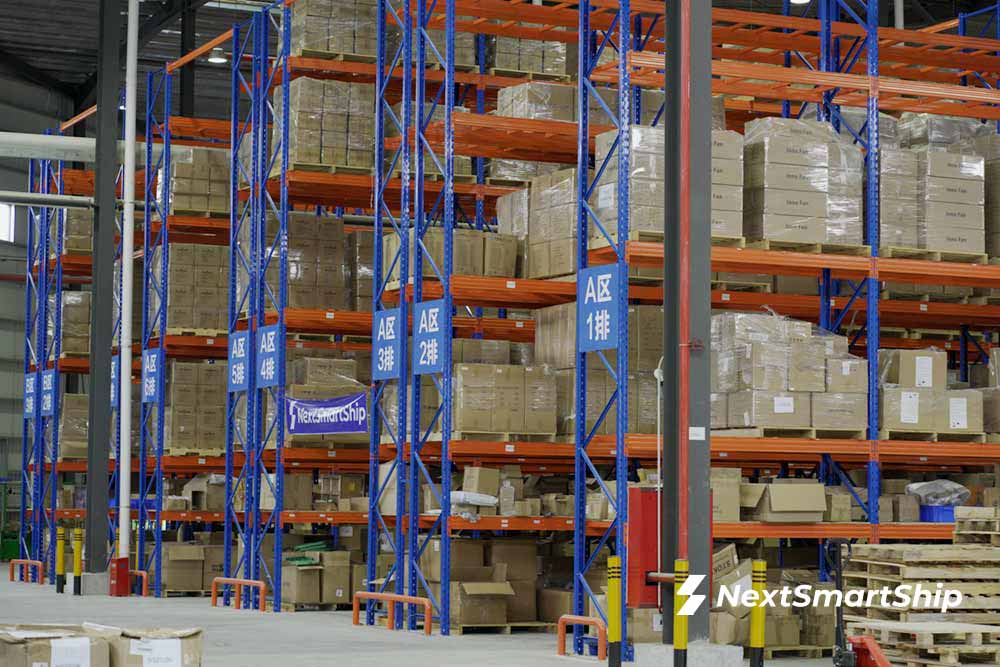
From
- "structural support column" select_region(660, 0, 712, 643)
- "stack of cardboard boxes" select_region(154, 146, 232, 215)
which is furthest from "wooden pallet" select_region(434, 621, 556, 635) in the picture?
"stack of cardboard boxes" select_region(154, 146, 232, 215)

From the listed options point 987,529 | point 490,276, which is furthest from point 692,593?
point 490,276

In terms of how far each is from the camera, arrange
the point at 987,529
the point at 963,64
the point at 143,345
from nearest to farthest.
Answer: the point at 987,529 → the point at 963,64 → the point at 143,345

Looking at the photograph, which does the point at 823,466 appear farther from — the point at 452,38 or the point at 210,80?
the point at 210,80

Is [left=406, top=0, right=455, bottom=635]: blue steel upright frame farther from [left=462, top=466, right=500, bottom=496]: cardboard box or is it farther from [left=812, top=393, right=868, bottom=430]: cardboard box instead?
[left=812, top=393, right=868, bottom=430]: cardboard box

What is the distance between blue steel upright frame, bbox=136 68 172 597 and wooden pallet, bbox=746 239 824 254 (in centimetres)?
976

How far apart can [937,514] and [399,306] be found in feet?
18.7

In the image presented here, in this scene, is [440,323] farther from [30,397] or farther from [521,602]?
[30,397]

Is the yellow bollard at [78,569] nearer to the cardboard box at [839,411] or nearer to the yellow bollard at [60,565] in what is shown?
the yellow bollard at [60,565]

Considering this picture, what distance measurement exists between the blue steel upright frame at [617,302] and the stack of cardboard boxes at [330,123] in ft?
16.1

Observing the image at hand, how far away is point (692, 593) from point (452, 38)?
6.42 m

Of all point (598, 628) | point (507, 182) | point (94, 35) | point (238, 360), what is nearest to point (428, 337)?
point (507, 182)

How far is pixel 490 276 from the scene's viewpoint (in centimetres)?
1599

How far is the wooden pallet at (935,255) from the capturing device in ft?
48.4

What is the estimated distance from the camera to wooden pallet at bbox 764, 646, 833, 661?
13984 mm
